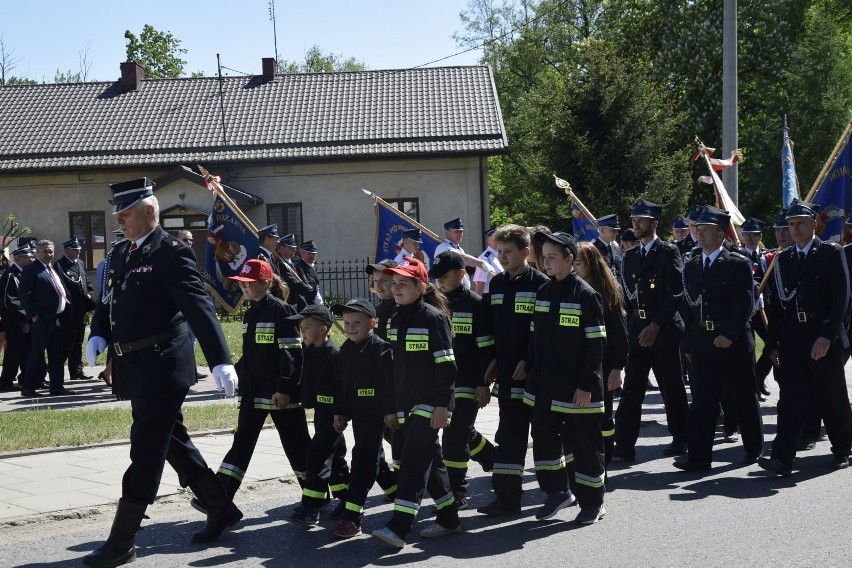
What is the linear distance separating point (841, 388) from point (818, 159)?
87.7 feet

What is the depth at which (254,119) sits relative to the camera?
3391 centimetres

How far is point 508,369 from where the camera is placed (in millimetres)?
7207

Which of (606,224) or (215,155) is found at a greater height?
(215,155)

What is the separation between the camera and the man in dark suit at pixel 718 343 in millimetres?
8516

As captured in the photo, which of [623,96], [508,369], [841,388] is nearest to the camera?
[508,369]

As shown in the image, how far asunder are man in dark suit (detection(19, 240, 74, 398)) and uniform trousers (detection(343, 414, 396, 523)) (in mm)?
8255

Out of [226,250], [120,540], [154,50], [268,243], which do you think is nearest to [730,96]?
[268,243]

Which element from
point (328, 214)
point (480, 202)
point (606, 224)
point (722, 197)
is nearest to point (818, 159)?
point (480, 202)

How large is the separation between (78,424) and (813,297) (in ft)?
23.2

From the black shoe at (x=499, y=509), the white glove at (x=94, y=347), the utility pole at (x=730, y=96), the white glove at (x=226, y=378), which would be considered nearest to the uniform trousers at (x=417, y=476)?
the black shoe at (x=499, y=509)

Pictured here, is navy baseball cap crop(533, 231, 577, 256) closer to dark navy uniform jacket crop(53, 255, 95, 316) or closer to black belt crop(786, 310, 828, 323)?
black belt crop(786, 310, 828, 323)

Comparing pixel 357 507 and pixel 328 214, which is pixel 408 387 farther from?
pixel 328 214

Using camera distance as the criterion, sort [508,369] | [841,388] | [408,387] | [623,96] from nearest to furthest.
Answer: [408,387] < [508,369] < [841,388] < [623,96]

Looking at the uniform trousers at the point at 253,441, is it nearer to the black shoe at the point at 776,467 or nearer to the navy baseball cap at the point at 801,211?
the black shoe at the point at 776,467
